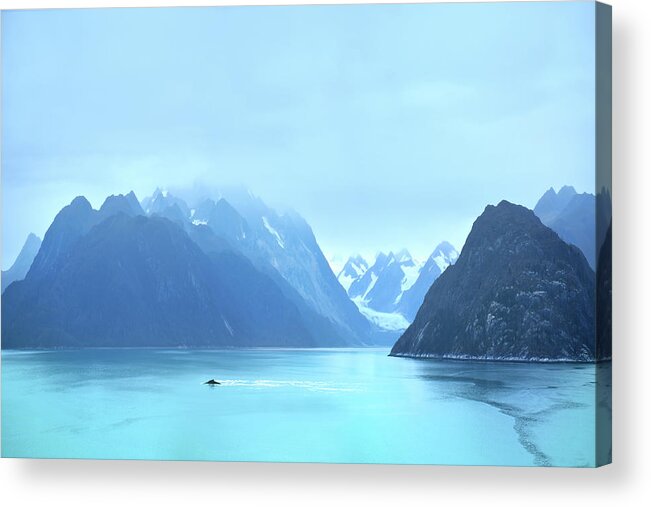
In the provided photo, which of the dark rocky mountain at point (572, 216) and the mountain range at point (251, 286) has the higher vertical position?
the dark rocky mountain at point (572, 216)

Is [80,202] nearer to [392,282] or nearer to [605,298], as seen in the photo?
[392,282]

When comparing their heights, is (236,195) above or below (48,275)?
above

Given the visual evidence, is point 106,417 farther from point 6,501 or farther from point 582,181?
point 582,181

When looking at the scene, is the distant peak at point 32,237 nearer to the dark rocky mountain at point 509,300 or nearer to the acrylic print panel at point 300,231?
the acrylic print panel at point 300,231

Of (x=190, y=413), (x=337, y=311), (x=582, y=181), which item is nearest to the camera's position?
(x=582, y=181)

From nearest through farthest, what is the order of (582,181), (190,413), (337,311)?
(582,181) < (190,413) < (337,311)

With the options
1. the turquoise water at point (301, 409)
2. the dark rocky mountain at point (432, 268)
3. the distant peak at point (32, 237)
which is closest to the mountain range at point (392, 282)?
the dark rocky mountain at point (432, 268)

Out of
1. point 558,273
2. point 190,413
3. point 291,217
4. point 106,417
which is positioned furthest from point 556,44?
point 106,417
